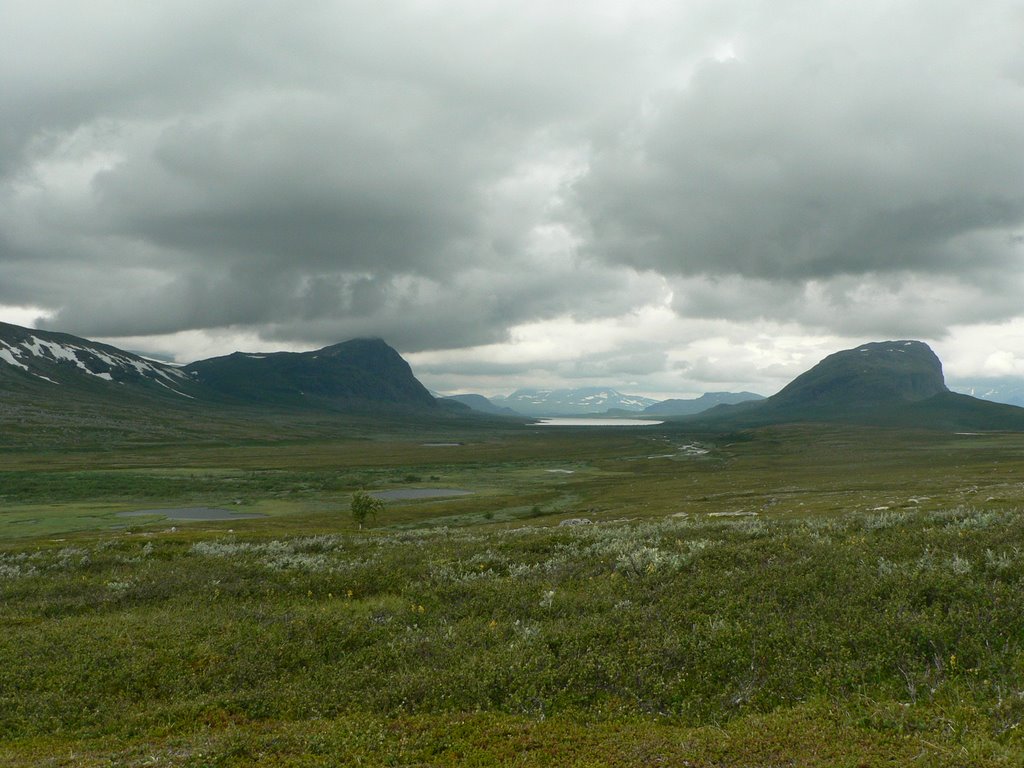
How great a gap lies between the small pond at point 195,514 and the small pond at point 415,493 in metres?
26.2

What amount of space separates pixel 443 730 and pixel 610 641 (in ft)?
18.4

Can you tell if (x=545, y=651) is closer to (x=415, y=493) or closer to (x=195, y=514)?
(x=195, y=514)

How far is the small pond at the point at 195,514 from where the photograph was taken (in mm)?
88312

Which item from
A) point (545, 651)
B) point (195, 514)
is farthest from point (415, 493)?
point (545, 651)

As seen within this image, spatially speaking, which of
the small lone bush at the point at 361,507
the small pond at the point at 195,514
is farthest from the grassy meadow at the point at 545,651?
the small pond at the point at 195,514

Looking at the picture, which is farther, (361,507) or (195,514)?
(195,514)

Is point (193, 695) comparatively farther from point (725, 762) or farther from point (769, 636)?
point (769, 636)

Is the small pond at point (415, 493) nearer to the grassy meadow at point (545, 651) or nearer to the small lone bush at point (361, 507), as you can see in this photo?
the small lone bush at point (361, 507)

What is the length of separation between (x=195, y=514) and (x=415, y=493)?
41591 millimetres

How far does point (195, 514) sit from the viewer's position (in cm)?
9250

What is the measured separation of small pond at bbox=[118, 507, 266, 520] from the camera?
88.3 meters

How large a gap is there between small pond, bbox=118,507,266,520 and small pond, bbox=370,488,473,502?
85.9 ft

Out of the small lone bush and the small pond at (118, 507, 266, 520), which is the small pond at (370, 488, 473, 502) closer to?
the small pond at (118, 507, 266, 520)

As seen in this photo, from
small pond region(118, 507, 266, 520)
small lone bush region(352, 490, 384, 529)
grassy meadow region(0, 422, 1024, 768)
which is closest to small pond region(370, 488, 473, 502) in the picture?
small pond region(118, 507, 266, 520)
